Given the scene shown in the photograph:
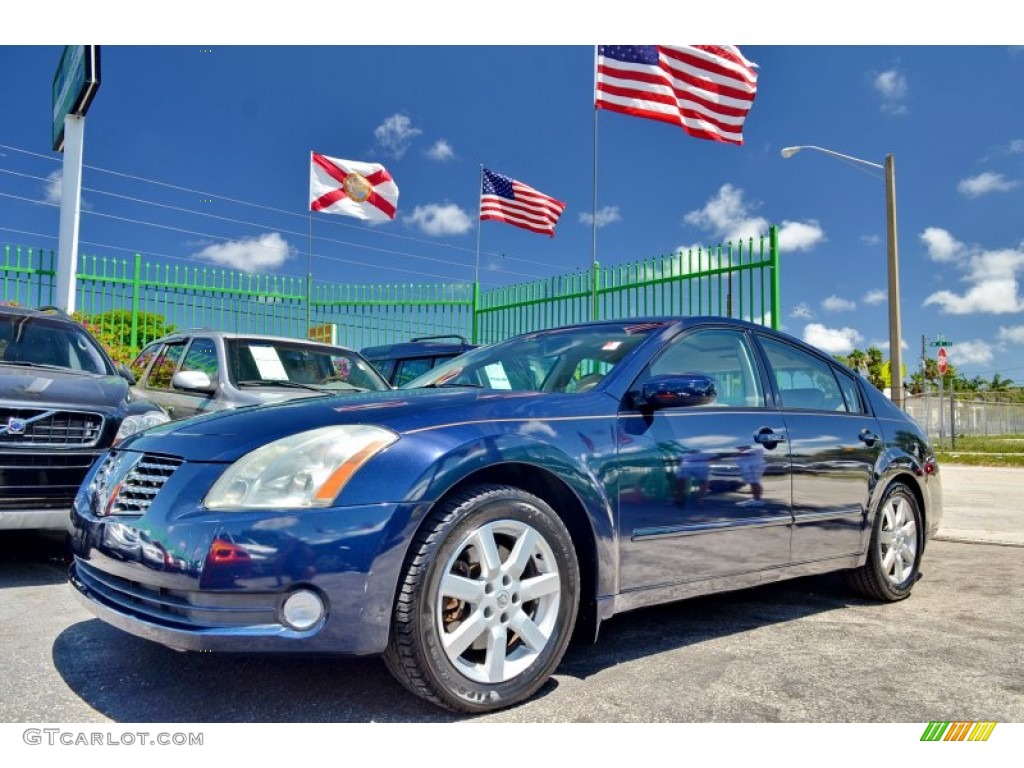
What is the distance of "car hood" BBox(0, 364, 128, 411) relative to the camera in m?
4.93

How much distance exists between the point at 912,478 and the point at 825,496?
107cm

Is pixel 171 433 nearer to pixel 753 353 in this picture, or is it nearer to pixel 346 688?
pixel 346 688

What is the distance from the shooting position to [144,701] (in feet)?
9.12

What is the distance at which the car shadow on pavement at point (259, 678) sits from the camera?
8.87ft

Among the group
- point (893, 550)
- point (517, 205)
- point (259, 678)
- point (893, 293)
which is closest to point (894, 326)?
point (893, 293)

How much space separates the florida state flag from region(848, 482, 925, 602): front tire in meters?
11.1

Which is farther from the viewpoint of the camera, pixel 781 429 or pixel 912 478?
pixel 912 478

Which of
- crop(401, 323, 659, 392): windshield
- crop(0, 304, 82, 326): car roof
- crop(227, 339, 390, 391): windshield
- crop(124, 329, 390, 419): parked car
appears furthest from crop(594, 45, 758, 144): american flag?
crop(401, 323, 659, 392): windshield

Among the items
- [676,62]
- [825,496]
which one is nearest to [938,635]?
[825,496]

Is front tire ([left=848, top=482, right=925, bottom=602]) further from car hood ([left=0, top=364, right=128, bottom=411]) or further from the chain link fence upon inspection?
the chain link fence

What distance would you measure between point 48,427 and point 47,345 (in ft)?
5.28

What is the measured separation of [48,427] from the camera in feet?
16.2

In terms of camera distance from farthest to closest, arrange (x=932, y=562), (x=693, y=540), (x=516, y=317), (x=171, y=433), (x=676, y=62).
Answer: (x=516, y=317), (x=676, y=62), (x=932, y=562), (x=693, y=540), (x=171, y=433)
